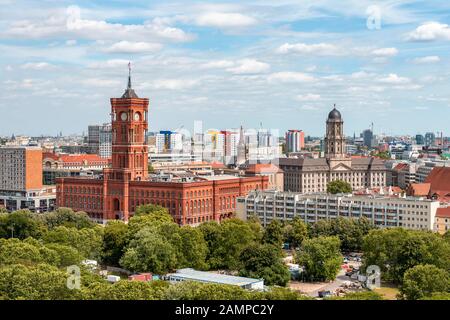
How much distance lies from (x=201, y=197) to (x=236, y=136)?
81044 mm

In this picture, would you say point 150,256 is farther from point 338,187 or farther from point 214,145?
point 214,145

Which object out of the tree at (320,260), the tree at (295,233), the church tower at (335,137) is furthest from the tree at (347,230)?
the church tower at (335,137)

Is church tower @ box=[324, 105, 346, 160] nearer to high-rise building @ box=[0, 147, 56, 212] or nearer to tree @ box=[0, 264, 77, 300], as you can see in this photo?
high-rise building @ box=[0, 147, 56, 212]

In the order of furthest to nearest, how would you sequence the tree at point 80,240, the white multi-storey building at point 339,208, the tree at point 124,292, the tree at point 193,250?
the white multi-storey building at point 339,208 → the tree at point 80,240 → the tree at point 193,250 → the tree at point 124,292

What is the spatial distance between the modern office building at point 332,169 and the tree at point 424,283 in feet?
172

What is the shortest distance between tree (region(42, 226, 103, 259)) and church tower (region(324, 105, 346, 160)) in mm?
48670

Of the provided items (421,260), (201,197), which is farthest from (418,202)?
Result: (201,197)

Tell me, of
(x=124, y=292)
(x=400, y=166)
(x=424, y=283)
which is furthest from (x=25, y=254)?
(x=400, y=166)

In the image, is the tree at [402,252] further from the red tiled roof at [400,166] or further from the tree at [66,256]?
the red tiled roof at [400,166]

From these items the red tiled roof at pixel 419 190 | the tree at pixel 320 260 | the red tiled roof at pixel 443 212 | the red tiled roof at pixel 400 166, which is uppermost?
the red tiled roof at pixel 400 166

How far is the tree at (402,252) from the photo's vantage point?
40.7 m

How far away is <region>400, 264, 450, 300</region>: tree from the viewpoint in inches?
1358

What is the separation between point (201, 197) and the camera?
65.3 metres
